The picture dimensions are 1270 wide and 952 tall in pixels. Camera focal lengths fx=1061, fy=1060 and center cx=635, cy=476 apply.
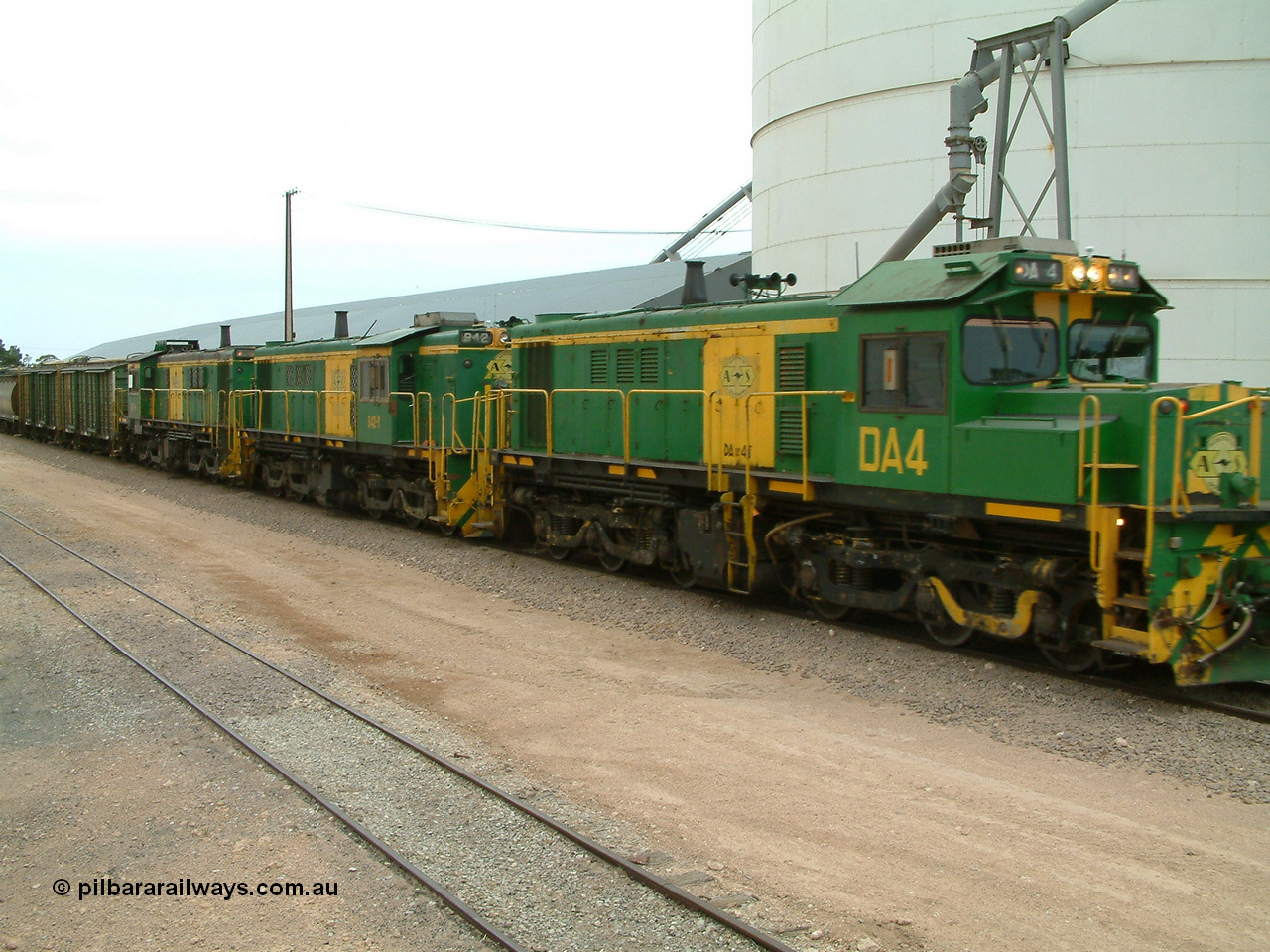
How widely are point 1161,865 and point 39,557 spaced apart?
15003 millimetres

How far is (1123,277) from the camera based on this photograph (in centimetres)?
897

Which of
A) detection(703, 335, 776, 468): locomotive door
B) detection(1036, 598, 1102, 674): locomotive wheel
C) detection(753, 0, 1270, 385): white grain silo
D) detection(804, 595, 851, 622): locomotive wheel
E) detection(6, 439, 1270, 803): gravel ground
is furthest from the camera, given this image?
detection(753, 0, 1270, 385): white grain silo

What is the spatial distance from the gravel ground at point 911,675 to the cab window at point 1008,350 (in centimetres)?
247

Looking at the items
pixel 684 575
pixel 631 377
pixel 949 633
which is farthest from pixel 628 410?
pixel 949 633

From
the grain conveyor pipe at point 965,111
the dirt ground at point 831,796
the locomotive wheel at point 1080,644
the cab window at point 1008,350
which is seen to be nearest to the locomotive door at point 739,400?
the dirt ground at point 831,796

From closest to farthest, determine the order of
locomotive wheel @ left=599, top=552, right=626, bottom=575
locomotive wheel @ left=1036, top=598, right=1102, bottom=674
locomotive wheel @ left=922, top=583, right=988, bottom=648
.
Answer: locomotive wheel @ left=1036, top=598, right=1102, bottom=674
locomotive wheel @ left=922, top=583, right=988, bottom=648
locomotive wheel @ left=599, top=552, right=626, bottom=575

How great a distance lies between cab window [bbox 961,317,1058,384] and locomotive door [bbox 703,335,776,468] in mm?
2607

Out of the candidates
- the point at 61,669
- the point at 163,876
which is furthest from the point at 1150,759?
the point at 61,669

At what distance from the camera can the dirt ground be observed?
4.84 m

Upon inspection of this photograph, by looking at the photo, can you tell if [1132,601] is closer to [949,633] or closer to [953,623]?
[953,623]

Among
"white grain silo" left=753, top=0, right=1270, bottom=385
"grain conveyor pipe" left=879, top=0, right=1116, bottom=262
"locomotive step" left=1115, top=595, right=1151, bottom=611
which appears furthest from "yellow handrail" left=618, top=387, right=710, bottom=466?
"white grain silo" left=753, top=0, right=1270, bottom=385

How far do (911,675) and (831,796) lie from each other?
2.83 m

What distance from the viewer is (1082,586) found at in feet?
26.9

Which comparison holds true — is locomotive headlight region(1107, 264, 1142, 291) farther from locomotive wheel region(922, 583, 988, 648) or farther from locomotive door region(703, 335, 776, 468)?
locomotive door region(703, 335, 776, 468)
